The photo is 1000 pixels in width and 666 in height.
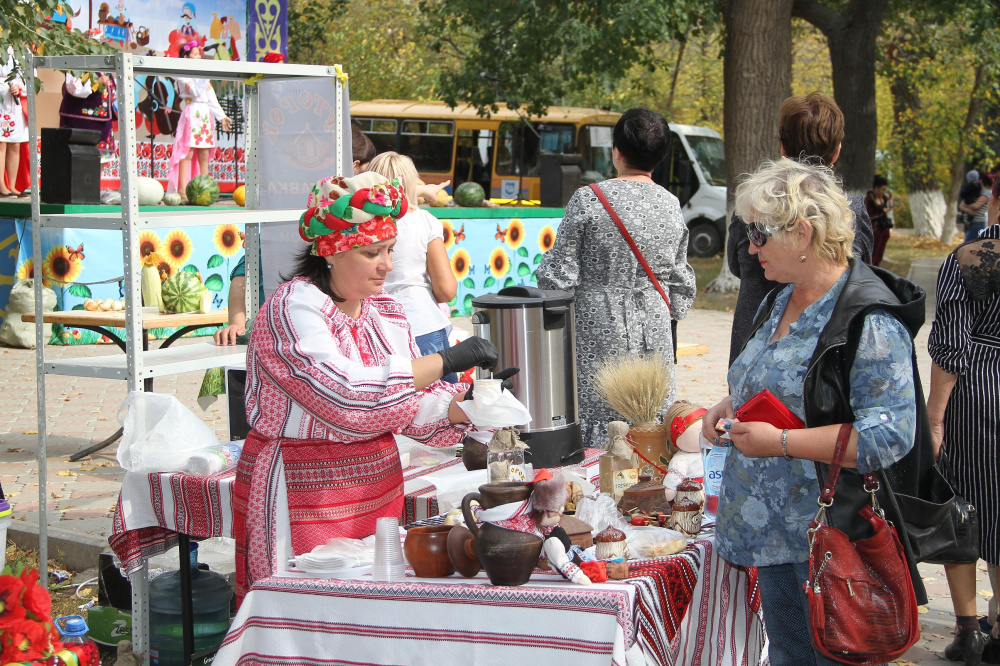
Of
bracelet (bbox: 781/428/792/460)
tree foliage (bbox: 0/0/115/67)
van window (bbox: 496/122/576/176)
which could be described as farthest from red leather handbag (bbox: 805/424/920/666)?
van window (bbox: 496/122/576/176)

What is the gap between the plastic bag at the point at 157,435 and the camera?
10.9ft

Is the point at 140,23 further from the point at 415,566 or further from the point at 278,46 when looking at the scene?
the point at 415,566

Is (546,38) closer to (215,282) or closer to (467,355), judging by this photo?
(215,282)

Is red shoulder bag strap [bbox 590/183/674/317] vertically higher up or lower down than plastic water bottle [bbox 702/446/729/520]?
higher up

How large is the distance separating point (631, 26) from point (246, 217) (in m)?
11.2

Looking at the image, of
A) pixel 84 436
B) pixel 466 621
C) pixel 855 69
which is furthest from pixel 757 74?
pixel 466 621

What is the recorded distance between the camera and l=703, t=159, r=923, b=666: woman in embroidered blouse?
90.3 inches

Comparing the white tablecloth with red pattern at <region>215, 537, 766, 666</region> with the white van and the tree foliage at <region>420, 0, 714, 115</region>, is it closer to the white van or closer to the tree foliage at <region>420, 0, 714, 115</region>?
the tree foliage at <region>420, 0, 714, 115</region>

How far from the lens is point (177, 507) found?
10.9 feet

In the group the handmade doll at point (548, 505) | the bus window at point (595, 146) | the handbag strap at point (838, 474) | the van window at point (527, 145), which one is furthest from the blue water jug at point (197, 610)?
the van window at point (527, 145)

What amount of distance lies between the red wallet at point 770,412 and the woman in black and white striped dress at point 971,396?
60.6 inches

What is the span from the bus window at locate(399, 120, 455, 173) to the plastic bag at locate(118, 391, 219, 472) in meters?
20.2

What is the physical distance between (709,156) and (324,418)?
70.8 ft

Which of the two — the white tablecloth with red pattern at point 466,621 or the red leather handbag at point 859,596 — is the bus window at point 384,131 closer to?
the white tablecloth with red pattern at point 466,621
